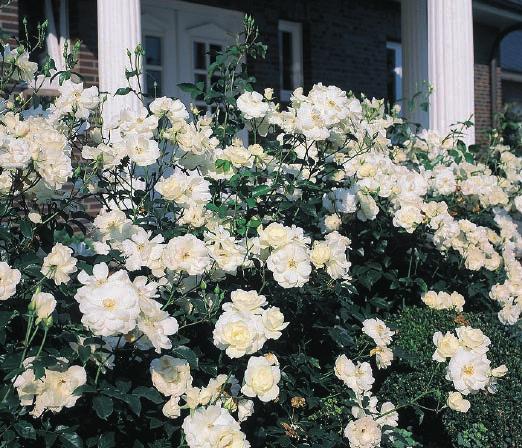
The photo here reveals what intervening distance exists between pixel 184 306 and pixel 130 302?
1.89 feet

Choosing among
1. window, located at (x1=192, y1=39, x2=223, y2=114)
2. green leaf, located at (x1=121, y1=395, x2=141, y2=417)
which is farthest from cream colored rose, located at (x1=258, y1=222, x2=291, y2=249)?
window, located at (x1=192, y1=39, x2=223, y2=114)

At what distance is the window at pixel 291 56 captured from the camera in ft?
34.3

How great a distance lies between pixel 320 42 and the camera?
416 inches

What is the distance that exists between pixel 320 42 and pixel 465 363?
8.31 m

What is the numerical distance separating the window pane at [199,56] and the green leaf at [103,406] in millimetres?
7556

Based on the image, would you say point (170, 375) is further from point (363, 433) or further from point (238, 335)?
point (363, 433)

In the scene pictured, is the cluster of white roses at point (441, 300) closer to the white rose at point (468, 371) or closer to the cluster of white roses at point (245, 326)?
the white rose at point (468, 371)

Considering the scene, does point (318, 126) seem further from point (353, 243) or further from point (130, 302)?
point (130, 302)

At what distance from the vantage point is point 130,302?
6.66 feet

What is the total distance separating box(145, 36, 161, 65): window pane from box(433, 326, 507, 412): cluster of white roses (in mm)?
6646

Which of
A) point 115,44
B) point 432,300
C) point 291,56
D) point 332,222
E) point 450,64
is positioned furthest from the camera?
point 291,56

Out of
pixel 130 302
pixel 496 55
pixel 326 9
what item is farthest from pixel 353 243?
pixel 496 55

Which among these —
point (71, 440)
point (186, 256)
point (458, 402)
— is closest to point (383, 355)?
point (458, 402)

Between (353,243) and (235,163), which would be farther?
(353,243)
